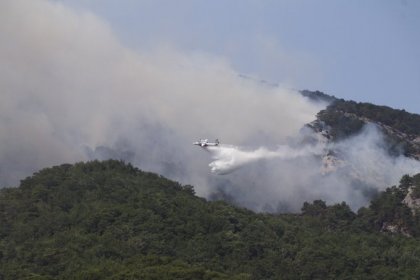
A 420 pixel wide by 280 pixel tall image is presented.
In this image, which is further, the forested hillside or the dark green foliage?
the dark green foliage

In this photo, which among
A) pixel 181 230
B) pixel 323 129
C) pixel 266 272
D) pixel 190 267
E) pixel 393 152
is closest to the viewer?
pixel 190 267

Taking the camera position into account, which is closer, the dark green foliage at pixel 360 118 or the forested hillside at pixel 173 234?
the forested hillside at pixel 173 234

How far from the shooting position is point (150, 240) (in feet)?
399

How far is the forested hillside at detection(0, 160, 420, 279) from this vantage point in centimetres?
11250

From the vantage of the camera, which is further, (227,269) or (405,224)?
(405,224)

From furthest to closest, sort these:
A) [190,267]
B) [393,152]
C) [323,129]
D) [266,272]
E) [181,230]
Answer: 1. [323,129]
2. [393,152]
3. [181,230]
4. [266,272]
5. [190,267]

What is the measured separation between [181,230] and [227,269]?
38.6 ft

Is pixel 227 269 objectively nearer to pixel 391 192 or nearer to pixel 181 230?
pixel 181 230

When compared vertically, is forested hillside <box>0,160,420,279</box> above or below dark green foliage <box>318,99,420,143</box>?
below

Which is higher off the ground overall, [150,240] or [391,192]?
[391,192]

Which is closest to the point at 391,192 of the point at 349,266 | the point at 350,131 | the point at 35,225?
the point at 350,131

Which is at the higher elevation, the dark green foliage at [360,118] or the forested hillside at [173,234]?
the dark green foliage at [360,118]

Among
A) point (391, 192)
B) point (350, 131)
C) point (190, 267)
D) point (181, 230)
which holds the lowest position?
point (190, 267)

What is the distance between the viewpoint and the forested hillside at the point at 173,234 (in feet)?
369
